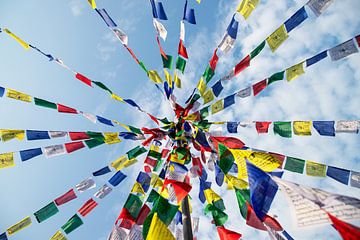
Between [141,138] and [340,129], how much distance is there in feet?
13.7

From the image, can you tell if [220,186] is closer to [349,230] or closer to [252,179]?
[252,179]

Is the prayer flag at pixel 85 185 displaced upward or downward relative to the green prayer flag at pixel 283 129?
upward

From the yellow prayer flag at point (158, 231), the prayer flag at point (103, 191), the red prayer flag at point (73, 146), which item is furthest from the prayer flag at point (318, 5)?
the prayer flag at point (103, 191)

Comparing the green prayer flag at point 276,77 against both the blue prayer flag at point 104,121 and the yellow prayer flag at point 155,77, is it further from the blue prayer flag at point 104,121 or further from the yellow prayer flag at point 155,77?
the blue prayer flag at point 104,121

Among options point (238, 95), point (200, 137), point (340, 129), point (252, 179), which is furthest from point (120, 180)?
point (340, 129)

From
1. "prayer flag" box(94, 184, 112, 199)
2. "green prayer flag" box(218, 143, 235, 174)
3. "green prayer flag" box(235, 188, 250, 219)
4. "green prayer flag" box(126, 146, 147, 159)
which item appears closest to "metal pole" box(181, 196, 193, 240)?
"green prayer flag" box(235, 188, 250, 219)

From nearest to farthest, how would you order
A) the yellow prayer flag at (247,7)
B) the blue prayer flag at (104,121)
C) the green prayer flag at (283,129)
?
the yellow prayer flag at (247,7) → the green prayer flag at (283,129) → the blue prayer flag at (104,121)

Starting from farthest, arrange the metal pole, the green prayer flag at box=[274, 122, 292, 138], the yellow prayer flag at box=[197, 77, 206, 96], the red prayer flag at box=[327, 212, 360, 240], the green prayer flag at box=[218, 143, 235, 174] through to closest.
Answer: the yellow prayer flag at box=[197, 77, 206, 96] < the green prayer flag at box=[274, 122, 292, 138] < the metal pole < the green prayer flag at box=[218, 143, 235, 174] < the red prayer flag at box=[327, 212, 360, 240]

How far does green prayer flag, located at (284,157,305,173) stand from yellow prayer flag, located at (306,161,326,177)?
4.0 inches

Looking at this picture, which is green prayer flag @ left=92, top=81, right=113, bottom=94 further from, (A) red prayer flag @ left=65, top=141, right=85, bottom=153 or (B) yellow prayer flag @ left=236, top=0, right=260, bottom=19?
(B) yellow prayer flag @ left=236, top=0, right=260, bottom=19

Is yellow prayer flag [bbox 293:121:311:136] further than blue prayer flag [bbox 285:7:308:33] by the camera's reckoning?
Yes

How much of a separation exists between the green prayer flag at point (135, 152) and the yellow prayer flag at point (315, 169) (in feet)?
11.4

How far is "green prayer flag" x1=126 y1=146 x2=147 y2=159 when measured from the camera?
6.13m

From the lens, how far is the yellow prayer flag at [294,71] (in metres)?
5.25
